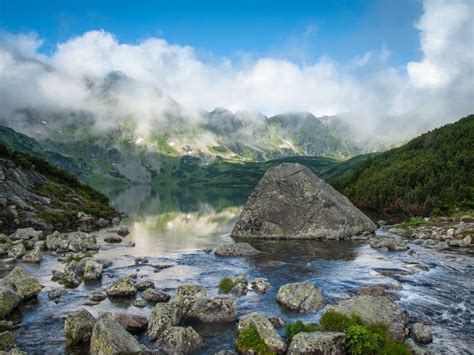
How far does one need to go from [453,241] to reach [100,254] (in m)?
46.6

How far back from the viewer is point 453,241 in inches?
2090

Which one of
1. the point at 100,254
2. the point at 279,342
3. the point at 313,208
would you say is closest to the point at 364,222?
the point at 313,208

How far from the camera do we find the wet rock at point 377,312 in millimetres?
23572

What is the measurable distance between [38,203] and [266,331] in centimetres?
6851

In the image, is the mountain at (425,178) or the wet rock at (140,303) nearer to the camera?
the wet rock at (140,303)

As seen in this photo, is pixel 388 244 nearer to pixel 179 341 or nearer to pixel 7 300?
pixel 179 341

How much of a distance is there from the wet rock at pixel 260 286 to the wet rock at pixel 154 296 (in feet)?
24.7

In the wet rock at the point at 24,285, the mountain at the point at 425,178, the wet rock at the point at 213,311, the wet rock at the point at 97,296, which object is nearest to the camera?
the wet rock at the point at 213,311

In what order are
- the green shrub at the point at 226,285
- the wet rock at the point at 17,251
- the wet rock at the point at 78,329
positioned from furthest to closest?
the wet rock at the point at 17,251
the green shrub at the point at 226,285
the wet rock at the point at 78,329

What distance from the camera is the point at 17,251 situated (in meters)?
47.1

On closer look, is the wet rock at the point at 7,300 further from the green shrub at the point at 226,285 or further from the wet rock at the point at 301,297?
the wet rock at the point at 301,297

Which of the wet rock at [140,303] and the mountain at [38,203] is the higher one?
the mountain at [38,203]

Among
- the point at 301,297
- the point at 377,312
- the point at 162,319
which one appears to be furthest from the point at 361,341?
Answer: the point at 162,319

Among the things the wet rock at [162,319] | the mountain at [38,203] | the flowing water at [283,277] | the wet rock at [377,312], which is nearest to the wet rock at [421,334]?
the flowing water at [283,277]
